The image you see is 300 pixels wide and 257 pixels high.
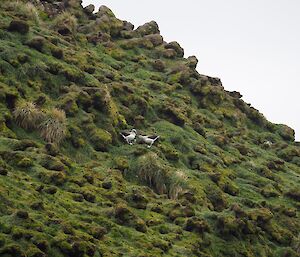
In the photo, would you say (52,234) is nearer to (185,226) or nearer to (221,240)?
(185,226)

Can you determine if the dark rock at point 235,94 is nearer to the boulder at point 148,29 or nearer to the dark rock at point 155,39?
the dark rock at point 155,39

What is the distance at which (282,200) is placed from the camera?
103 ft

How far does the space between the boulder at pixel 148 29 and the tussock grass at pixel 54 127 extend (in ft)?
84.3

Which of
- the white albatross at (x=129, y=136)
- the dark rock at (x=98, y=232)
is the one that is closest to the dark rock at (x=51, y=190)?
the dark rock at (x=98, y=232)

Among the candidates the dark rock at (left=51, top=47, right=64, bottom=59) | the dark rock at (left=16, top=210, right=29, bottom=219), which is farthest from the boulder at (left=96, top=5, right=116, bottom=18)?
the dark rock at (left=16, top=210, right=29, bottom=219)

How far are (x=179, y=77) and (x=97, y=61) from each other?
27.1 ft

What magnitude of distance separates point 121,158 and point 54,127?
4.01 m

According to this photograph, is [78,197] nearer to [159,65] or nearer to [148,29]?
[159,65]

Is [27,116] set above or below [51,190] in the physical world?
above

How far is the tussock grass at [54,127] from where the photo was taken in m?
24.1

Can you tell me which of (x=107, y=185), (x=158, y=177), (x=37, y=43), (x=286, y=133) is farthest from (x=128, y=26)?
(x=107, y=185)

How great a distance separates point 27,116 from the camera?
23.9 meters

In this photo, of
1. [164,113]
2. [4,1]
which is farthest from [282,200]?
[4,1]

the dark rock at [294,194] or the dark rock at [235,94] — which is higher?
the dark rock at [235,94]
